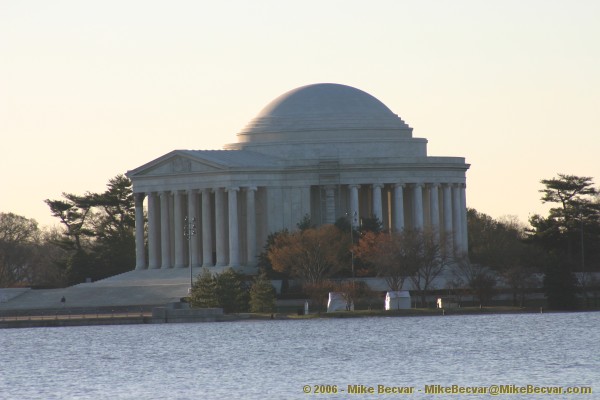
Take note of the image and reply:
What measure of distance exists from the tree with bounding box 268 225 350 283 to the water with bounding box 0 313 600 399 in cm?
1686

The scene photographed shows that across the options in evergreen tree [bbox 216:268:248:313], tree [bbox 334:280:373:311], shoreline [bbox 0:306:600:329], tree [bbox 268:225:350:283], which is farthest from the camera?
tree [bbox 268:225:350:283]

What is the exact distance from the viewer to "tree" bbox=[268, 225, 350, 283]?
19025 centimetres

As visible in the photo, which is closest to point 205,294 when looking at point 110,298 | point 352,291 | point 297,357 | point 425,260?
point 352,291

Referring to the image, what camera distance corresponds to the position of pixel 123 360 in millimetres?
134125

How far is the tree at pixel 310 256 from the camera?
7490 inches

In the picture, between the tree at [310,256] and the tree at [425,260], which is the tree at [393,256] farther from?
the tree at [310,256]

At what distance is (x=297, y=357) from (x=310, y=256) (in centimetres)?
5931

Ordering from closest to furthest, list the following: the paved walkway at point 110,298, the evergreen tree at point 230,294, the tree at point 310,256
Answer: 1. the evergreen tree at point 230,294
2. the tree at point 310,256
3. the paved walkway at point 110,298

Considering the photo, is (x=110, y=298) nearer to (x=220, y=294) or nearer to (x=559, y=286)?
(x=220, y=294)

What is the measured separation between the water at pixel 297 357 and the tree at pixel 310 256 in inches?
664

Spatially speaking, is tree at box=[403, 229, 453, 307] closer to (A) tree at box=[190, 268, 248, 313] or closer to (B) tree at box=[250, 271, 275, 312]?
(B) tree at box=[250, 271, 275, 312]

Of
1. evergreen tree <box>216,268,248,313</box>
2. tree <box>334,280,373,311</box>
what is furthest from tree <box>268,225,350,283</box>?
evergreen tree <box>216,268,248,313</box>

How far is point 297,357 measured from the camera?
130500mm

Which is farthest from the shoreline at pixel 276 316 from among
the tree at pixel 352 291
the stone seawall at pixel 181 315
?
the tree at pixel 352 291
